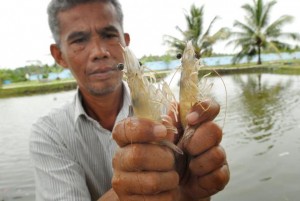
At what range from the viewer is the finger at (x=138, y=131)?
4.91ft

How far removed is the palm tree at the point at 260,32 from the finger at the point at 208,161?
33844 millimetres

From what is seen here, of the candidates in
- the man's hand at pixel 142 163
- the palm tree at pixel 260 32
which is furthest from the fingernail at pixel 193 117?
the palm tree at pixel 260 32

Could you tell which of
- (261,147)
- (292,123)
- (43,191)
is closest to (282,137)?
(261,147)

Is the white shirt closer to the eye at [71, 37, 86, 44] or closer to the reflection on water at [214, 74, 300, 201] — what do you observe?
the eye at [71, 37, 86, 44]

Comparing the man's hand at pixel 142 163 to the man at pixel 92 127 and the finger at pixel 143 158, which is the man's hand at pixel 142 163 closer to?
the finger at pixel 143 158

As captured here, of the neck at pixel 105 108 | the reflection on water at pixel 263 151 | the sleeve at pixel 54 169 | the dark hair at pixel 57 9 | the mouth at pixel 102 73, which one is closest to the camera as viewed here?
the sleeve at pixel 54 169

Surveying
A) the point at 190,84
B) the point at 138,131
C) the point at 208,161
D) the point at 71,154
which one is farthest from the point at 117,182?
the point at 71,154

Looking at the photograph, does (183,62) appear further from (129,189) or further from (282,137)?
(282,137)

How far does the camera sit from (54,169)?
2.23 m

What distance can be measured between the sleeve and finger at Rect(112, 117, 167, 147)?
850mm

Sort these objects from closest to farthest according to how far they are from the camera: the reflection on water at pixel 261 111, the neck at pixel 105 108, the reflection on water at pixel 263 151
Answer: the neck at pixel 105 108
the reflection on water at pixel 263 151
the reflection on water at pixel 261 111

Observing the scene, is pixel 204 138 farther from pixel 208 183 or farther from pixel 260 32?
pixel 260 32

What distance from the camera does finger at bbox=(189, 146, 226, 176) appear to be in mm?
1711

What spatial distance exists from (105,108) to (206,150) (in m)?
1.23
